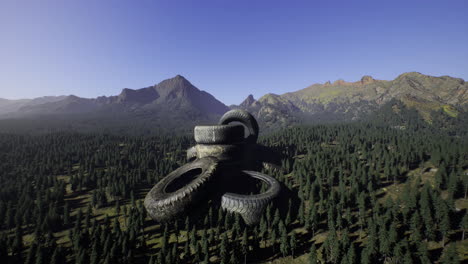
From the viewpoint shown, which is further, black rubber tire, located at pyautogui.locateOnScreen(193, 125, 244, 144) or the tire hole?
black rubber tire, located at pyautogui.locateOnScreen(193, 125, 244, 144)

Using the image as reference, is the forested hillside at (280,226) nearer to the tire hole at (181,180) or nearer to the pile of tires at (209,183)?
the pile of tires at (209,183)

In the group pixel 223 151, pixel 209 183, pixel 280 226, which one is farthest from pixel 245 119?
pixel 280 226

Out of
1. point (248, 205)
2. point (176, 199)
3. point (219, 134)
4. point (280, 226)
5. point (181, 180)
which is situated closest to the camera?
point (280, 226)

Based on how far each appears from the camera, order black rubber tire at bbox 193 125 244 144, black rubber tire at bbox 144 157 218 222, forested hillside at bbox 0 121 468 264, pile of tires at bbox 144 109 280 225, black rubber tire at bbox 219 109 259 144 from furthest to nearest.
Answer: black rubber tire at bbox 219 109 259 144, black rubber tire at bbox 193 125 244 144, pile of tires at bbox 144 109 280 225, black rubber tire at bbox 144 157 218 222, forested hillside at bbox 0 121 468 264

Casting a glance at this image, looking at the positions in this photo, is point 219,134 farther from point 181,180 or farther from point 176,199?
point 176,199

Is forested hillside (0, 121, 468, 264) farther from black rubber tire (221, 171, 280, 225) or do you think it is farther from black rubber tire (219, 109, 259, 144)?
black rubber tire (219, 109, 259, 144)

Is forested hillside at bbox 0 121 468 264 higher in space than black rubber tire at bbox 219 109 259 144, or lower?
lower

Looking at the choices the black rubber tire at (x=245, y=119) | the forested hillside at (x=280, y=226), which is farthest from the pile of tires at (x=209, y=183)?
the forested hillside at (x=280, y=226)

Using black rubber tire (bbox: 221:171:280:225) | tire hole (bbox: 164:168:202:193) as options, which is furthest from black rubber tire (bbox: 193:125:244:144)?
black rubber tire (bbox: 221:171:280:225)

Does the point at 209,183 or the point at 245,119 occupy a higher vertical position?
the point at 245,119
